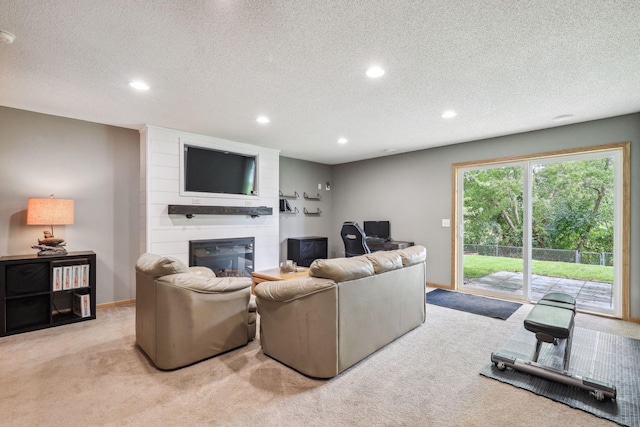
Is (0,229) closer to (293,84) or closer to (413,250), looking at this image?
(293,84)

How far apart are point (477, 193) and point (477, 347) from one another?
9.44 ft

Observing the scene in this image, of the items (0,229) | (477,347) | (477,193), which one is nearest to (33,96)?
(0,229)

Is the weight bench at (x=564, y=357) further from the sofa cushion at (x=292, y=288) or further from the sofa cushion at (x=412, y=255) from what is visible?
the sofa cushion at (x=292, y=288)

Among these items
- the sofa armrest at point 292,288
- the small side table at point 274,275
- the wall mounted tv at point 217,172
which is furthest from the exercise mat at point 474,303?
the wall mounted tv at point 217,172

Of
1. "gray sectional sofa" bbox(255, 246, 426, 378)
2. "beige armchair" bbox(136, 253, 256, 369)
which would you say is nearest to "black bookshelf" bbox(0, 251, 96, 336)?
"beige armchair" bbox(136, 253, 256, 369)

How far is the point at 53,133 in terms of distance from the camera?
361 cm

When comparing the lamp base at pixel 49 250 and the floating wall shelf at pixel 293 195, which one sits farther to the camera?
the floating wall shelf at pixel 293 195

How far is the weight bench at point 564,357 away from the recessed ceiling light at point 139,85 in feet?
12.3

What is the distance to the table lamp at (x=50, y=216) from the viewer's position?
3.18 meters

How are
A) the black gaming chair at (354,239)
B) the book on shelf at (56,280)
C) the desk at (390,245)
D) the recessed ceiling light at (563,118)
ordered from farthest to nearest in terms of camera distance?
the desk at (390,245), the black gaming chair at (354,239), the recessed ceiling light at (563,118), the book on shelf at (56,280)

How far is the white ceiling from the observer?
1.78 m

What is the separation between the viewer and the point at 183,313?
228 cm

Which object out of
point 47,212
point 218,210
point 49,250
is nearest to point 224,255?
point 218,210

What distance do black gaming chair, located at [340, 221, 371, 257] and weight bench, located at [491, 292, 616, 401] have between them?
2.46m
